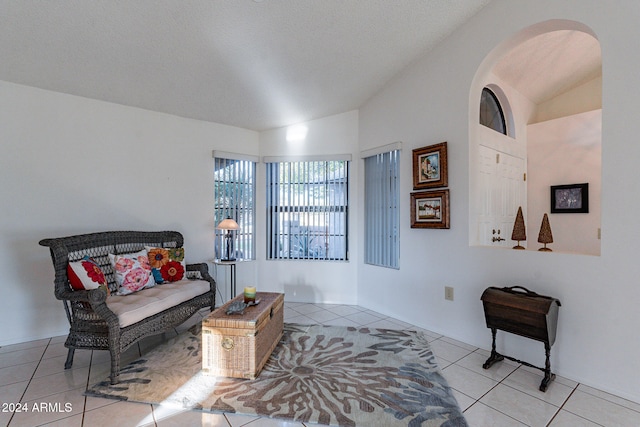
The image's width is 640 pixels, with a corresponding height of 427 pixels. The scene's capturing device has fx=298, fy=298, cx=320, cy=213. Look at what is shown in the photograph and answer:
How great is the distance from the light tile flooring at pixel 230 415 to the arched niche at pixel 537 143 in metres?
1.18

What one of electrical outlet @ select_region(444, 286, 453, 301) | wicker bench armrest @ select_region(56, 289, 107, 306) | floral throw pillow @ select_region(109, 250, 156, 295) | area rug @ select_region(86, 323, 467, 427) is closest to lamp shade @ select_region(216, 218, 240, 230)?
floral throw pillow @ select_region(109, 250, 156, 295)

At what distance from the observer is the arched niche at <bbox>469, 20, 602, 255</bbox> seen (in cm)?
303

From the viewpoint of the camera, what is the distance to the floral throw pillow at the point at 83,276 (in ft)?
7.85

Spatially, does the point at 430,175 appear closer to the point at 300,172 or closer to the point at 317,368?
the point at 300,172

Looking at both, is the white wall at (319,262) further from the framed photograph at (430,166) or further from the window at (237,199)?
the framed photograph at (430,166)

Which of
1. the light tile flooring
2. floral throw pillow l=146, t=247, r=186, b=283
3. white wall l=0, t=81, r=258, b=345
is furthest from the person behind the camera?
floral throw pillow l=146, t=247, r=186, b=283

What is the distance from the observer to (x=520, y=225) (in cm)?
265

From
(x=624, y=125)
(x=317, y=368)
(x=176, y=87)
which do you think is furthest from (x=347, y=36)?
(x=317, y=368)

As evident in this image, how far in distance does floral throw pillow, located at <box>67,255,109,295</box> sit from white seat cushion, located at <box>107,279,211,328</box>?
→ 19 cm

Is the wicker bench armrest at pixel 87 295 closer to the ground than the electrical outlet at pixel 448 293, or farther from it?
farther from it

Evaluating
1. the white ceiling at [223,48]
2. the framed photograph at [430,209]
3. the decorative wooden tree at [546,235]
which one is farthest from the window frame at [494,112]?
the decorative wooden tree at [546,235]

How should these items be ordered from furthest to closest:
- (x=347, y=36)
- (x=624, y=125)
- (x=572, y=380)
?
(x=347, y=36) < (x=572, y=380) < (x=624, y=125)

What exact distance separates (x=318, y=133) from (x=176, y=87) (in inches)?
74.7

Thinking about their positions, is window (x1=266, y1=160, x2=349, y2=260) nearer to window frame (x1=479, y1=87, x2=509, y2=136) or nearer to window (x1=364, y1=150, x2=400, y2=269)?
window (x1=364, y1=150, x2=400, y2=269)
